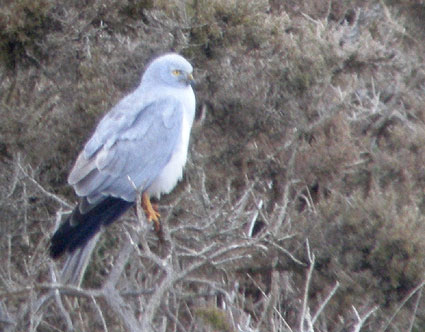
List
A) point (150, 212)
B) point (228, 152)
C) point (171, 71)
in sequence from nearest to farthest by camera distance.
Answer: point (150, 212) → point (171, 71) → point (228, 152)

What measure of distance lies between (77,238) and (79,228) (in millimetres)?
60

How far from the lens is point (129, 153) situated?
700 centimetres

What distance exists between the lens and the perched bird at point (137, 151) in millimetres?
6551

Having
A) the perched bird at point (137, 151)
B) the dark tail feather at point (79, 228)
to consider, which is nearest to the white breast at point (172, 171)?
the perched bird at point (137, 151)

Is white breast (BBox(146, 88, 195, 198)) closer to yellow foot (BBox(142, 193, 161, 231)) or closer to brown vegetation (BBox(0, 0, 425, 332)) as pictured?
yellow foot (BBox(142, 193, 161, 231))

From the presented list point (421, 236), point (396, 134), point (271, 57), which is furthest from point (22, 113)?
point (396, 134)

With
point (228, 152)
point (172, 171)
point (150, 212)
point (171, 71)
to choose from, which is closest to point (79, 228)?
point (150, 212)

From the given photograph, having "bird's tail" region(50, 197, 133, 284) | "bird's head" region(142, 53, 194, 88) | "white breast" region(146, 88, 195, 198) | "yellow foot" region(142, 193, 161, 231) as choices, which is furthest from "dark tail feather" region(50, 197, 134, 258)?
"bird's head" region(142, 53, 194, 88)

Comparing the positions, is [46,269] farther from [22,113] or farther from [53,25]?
[53,25]

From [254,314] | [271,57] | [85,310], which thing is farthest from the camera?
[271,57]

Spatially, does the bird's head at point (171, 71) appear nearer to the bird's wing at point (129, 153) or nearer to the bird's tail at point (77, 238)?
the bird's wing at point (129, 153)

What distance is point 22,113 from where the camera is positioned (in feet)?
27.7

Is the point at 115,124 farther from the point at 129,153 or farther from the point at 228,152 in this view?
the point at 228,152

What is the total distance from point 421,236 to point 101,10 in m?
3.13
